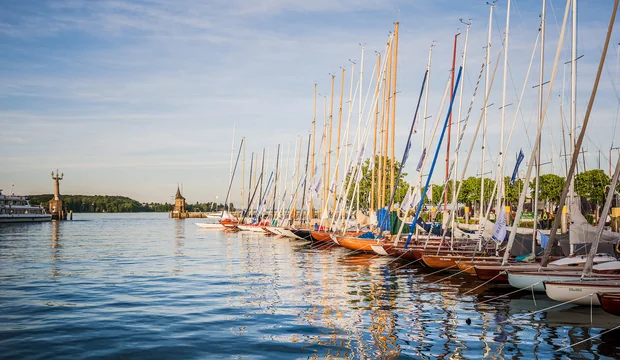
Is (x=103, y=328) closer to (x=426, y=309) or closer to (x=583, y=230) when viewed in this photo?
(x=426, y=309)

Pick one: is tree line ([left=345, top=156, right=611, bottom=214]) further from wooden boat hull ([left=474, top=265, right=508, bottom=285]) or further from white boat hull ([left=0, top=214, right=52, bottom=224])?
white boat hull ([left=0, top=214, right=52, bottom=224])

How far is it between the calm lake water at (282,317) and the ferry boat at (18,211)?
116 meters

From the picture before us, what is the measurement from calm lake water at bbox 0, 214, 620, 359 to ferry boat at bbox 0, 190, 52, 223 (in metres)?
116

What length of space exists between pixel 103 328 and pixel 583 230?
2210 centimetres

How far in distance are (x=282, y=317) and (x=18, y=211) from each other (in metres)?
146

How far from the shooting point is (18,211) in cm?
14650

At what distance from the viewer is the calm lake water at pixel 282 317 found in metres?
15.2

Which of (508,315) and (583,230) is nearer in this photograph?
(508,315)

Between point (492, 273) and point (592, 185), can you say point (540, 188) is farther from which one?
point (492, 273)

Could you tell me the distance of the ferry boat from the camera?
453ft

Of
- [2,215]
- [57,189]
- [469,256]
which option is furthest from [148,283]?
[57,189]

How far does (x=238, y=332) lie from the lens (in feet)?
57.0

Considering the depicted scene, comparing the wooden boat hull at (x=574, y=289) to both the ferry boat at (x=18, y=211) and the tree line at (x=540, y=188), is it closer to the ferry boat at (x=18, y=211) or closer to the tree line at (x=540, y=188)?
the tree line at (x=540, y=188)

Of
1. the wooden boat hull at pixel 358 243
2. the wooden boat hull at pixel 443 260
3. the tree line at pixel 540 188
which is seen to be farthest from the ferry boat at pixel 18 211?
the wooden boat hull at pixel 443 260
